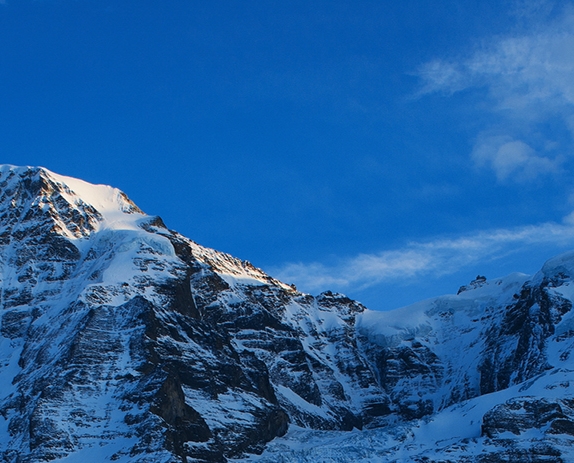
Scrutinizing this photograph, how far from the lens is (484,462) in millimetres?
199750

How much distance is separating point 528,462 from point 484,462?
23.0ft

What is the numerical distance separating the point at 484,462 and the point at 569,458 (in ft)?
44.3

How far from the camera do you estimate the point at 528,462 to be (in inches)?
7776

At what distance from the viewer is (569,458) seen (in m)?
195

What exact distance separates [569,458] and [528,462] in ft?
21.3
